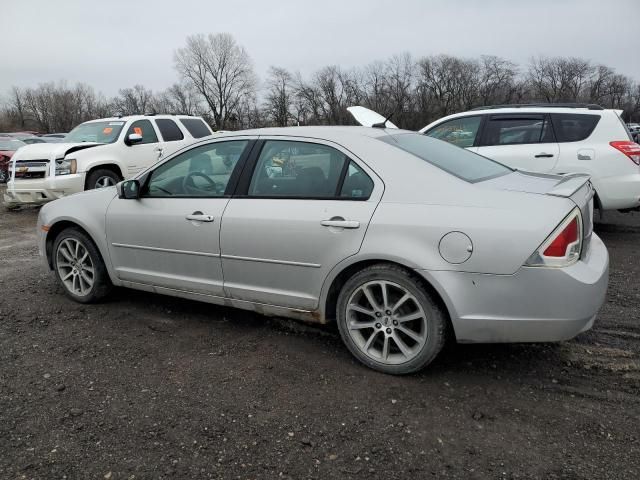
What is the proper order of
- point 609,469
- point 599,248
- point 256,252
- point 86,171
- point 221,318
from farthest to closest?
point 86,171
point 221,318
point 256,252
point 599,248
point 609,469

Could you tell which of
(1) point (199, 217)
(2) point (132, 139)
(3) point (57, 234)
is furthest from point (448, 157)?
(2) point (132, 139)

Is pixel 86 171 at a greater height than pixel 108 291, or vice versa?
pixel 86 171

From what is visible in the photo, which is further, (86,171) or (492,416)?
(86,171)

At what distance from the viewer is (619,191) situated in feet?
21.5

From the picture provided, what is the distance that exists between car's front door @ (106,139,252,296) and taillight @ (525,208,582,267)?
2.14m

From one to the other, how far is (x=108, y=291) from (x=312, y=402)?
2535 mm

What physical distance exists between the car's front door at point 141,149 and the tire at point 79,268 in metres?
5.50

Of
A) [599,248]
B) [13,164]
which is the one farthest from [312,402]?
[13,164]

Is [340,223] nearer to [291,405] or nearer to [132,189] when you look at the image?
[291,405]

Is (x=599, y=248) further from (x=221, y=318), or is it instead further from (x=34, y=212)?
(x=34, y=212)

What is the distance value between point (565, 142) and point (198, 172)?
5085 mm

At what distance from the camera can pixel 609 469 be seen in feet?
7.77

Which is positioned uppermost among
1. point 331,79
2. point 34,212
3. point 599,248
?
point 331,79

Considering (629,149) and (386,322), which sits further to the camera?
(629,149)
